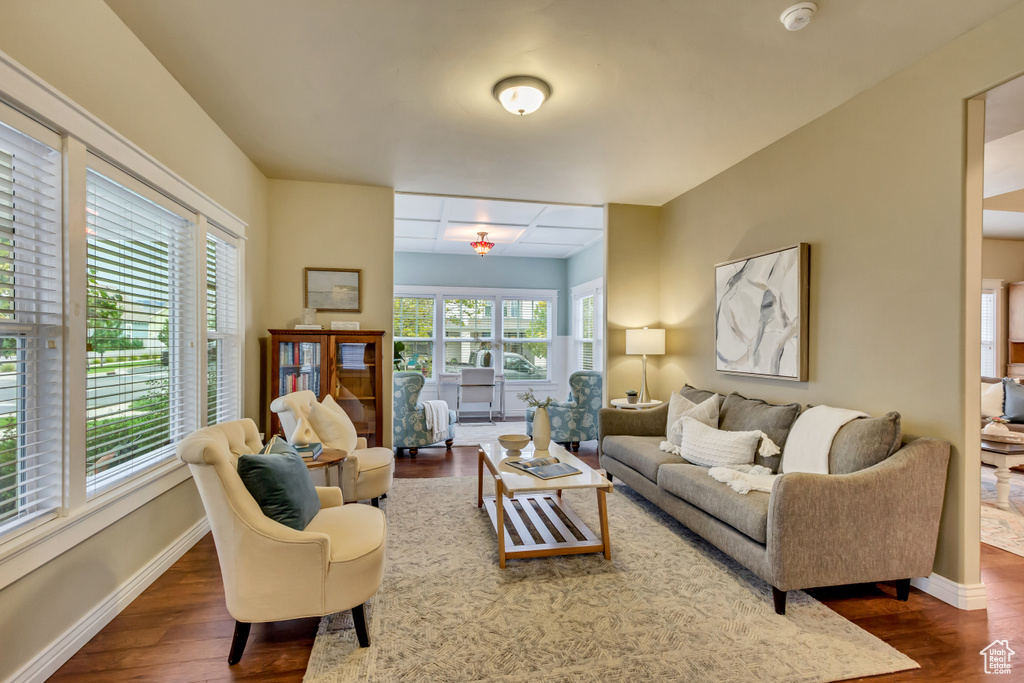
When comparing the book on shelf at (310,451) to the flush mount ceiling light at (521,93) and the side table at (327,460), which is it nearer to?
the side table at (327,460)

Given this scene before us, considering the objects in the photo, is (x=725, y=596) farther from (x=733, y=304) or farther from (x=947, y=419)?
(x=733, y=304)

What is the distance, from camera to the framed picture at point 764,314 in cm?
334

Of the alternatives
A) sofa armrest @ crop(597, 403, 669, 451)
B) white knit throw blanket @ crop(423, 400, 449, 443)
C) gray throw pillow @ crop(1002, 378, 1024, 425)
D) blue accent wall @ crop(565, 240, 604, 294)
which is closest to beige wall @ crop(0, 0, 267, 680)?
white knit throw blanket @ crop(423, 400, 449, 443)

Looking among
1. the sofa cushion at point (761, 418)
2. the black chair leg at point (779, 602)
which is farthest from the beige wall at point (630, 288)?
the black chair leg at point (779, 602)

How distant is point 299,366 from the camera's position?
426cm

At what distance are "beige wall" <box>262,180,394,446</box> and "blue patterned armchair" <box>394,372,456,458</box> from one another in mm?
657

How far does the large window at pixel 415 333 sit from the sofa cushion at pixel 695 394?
4578mm

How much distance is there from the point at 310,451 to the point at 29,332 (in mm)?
1426

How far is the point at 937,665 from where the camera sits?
193cm

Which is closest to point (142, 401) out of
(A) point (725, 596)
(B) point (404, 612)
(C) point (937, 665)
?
(B) point (404, 612)

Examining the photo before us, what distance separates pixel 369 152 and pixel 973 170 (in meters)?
3.61

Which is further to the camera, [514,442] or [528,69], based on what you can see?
[514,442]

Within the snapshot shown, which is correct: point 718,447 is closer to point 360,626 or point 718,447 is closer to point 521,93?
point 360,626

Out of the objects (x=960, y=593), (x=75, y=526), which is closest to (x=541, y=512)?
(x=960, y=593)
